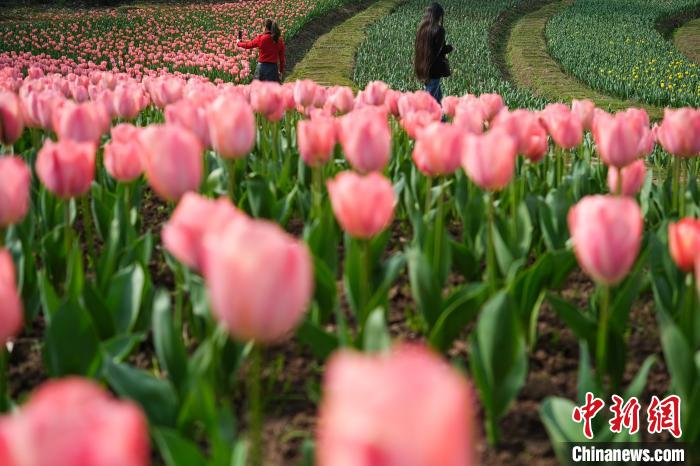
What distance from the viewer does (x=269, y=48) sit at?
436 inches

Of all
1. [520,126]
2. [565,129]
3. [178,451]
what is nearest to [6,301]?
[178,451]

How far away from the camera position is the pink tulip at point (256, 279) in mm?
801

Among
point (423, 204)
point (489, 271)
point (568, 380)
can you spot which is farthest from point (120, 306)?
point (423, 204)

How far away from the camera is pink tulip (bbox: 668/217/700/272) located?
5.06ft

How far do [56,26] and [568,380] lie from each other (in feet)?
66.0

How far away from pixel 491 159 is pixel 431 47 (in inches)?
278

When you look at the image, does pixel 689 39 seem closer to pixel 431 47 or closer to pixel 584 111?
pixel 431 47

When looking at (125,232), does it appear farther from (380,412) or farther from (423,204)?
(380,412)

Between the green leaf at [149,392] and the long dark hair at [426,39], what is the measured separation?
7.74 meters

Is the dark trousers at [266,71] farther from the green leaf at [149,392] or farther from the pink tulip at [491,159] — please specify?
the green leaf at [149,392]

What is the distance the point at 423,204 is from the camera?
3039 millimetres

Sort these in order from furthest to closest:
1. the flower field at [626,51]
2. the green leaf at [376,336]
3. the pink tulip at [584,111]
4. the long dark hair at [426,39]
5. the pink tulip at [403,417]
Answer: the flower field at [626,51] → the long dark hair at [426,39] → the pink tulip at [584,111] → the green leaf at [376,336] → the pink tulip at [403,417]

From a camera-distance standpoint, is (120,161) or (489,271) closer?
(489,271)

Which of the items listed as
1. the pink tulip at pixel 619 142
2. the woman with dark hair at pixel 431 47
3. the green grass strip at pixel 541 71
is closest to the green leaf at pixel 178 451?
the pink tulip at pixel 619 142
